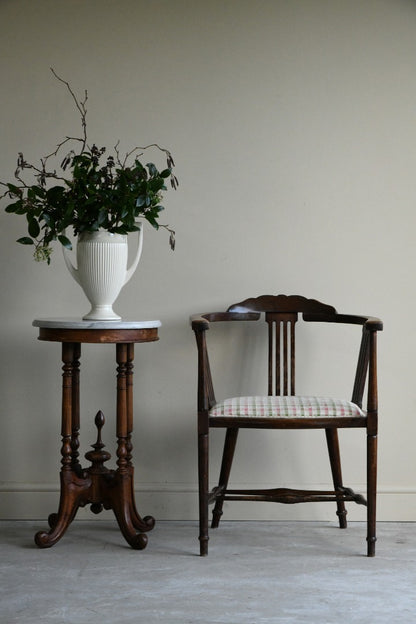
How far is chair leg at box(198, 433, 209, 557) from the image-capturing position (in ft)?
8.98

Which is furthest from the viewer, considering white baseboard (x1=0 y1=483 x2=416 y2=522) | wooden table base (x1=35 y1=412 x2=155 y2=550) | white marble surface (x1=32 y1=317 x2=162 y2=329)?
white baseboard (x1=0 y1=483 x2=416 y2=522)

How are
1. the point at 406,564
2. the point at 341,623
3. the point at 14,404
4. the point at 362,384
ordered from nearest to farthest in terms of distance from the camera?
the point at 341,623, the point at 406,564, the point at 362,384, the point at 14,404

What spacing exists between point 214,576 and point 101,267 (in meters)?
1.15

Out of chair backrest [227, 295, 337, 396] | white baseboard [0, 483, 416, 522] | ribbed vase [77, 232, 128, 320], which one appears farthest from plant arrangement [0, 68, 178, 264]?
white baseboard [0, 483, 416, 522]

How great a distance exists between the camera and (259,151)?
3318 millimetres

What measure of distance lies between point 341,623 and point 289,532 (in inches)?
37.1

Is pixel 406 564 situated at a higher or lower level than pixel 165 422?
lower

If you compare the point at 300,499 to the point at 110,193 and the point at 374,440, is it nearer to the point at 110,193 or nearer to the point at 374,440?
the point at 374,440

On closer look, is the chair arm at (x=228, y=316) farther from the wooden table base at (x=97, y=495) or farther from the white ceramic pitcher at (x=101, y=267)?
the wooden table base at (x=97, y=495)

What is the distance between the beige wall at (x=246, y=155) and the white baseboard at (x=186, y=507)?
0.05m

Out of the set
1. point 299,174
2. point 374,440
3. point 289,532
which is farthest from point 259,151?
point 289,532

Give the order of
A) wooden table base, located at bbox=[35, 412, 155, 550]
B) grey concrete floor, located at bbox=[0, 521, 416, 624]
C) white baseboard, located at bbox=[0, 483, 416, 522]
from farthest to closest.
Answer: white baseboard, located at bbox=[0, 483, 416, 522] < wooden table base, located at bbox=[35, 412, 155, 550] < grey concrete floor, located at bbox=[0, 521, 416, 624]

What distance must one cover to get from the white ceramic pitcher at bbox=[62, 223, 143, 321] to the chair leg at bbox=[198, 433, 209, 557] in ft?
1.84

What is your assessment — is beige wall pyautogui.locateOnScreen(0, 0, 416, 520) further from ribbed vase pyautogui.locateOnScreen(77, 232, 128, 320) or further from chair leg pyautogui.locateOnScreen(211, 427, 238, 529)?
ribbed vase pyautogui.locateOnScreen(77, 232, 128, 320)
